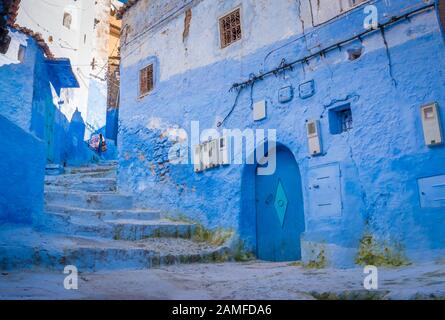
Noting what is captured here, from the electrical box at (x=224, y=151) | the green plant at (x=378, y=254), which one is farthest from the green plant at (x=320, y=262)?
the electrical box at (x=224, y=151)

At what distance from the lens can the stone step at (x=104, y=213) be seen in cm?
729

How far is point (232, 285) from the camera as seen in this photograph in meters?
4.21

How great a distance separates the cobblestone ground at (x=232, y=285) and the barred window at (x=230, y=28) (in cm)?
511

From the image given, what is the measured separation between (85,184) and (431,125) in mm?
8337

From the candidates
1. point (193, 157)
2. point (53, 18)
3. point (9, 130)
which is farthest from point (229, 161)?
point (53, 18)

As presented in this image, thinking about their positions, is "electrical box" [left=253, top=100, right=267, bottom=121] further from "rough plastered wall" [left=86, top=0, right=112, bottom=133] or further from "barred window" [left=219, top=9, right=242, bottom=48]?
"rough plastered wall" [left=86, top=0, right=112, bottom=133]

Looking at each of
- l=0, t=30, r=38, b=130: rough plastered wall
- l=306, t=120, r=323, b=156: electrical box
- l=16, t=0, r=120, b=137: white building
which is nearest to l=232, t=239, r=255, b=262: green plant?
l=306, t=120, r=323, b=156: electrical box

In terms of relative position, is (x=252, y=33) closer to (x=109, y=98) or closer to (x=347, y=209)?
(x=347, y=209)

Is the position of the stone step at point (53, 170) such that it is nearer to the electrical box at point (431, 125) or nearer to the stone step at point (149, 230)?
the stone step at point (149, 230)

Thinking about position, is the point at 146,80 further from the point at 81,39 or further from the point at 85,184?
the point at 81,39

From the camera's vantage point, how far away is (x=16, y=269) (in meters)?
4.44

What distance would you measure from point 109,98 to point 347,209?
1280cm

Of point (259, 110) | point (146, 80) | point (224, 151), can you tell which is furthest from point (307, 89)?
point (146, 80)
